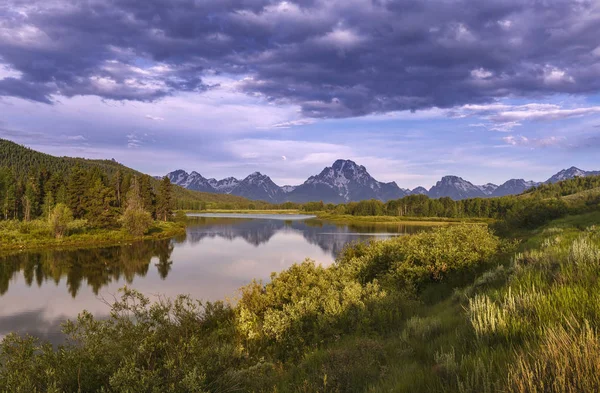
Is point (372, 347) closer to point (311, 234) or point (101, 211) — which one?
point (101, 211)

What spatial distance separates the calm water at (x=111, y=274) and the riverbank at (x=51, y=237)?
16.7 ft

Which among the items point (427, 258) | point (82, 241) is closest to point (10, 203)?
point (82, 241)

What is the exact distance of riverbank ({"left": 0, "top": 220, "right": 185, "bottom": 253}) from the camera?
48.6m

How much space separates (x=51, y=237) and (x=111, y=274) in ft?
89.3

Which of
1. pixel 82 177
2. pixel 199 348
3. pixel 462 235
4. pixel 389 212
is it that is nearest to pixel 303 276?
pixel 462 235

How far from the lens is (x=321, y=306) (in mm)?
12625

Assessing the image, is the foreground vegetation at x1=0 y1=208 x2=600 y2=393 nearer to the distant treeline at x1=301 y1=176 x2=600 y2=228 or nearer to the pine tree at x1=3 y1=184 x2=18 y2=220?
the pine tree at x1=3 y1=184 x2=18 y2=220

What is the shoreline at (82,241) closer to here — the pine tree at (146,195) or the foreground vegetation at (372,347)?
the pine tree at (146,195)

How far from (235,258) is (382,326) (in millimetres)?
37063

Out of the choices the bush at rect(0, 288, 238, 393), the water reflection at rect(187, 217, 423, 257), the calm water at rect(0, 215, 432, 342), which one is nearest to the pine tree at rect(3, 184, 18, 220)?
the water reflection at rect(187, 217, 423, 257)

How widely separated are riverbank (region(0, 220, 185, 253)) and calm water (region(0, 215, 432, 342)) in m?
5.08

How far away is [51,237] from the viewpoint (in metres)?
53.6

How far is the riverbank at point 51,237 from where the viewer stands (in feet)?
159

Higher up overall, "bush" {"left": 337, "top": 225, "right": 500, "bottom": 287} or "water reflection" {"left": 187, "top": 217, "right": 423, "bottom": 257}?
"bush" {"left": 337, "top": 225, "right": 500, "bottom": 287}
